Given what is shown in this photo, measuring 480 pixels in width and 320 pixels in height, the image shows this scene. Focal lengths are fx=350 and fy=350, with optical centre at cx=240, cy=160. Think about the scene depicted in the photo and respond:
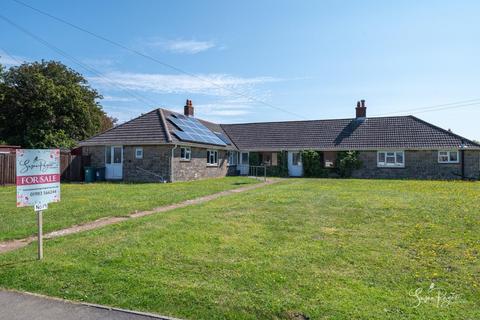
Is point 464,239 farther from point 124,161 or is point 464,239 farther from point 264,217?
point 124,161

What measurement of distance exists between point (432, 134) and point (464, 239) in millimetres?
23409

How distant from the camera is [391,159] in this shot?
27906 millimetres

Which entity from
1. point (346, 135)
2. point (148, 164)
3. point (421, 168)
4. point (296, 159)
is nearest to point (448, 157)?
point (421, 168)

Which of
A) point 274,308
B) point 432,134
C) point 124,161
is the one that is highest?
point 432,134

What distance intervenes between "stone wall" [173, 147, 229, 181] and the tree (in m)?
16.8

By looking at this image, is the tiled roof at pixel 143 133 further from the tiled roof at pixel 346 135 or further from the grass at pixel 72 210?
the tiled roof at pixel 346 135

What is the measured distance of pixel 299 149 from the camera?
3084cm

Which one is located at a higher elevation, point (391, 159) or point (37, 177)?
point (391, 159)

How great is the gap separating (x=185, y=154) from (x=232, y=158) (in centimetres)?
925

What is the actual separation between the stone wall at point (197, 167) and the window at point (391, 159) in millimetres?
12942

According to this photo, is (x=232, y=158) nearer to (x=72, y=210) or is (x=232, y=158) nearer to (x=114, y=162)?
(x=114, y=162)

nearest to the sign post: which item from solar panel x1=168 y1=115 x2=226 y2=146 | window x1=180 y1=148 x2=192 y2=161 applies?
solar panel x1=168 y1=115 x2=226 y2=146

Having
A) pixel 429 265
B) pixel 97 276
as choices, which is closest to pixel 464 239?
pixel 429 265

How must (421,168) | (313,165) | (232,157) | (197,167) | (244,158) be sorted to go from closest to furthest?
(197,167) < (421,168) < (313,165) < (232,157) < (244,158)
